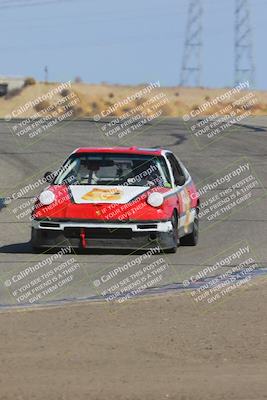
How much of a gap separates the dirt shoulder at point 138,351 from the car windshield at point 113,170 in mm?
4440

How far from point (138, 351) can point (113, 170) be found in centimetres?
726

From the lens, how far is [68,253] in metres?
14.7

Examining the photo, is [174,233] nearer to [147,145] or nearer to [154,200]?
[154,200]

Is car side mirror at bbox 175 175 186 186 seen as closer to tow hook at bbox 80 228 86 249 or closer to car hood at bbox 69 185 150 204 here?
car hood at bbox 69 185 150 204

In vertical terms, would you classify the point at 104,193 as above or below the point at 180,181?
above

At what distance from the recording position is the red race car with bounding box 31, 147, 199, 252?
14.6 meters

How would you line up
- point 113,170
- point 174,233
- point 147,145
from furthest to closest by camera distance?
point 147,145 < point 113,170 < point 174,233

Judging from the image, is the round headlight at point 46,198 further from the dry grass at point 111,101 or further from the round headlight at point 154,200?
the dry grass at point 111,101

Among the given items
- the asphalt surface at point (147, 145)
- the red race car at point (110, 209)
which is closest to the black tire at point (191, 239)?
the asphalt surface at point (147, 145)

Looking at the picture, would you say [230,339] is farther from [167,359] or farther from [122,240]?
[122,240]

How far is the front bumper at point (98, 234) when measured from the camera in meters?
14.6

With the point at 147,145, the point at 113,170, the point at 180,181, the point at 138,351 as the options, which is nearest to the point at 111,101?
the point at 147,145

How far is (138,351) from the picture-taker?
8477 millimetres

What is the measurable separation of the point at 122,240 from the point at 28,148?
16514 millimetres
